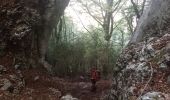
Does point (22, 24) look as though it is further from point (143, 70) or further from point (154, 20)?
point (143, 70)

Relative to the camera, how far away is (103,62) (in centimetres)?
2162

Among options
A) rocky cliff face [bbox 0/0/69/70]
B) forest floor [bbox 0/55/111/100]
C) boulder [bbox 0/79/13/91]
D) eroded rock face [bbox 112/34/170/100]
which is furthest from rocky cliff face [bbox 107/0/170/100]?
rocky cliff face [bbox 0/0/69/70]

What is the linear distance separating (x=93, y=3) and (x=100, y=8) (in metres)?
1.05

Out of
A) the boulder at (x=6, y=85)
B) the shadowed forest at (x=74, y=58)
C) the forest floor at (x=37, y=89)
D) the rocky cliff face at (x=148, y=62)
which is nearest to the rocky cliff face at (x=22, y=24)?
the shadowed forest at (x=74, y=58)

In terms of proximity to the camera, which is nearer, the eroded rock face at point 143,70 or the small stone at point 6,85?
the eroded rock face at point 143,70

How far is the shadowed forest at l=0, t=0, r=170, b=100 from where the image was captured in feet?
27.8

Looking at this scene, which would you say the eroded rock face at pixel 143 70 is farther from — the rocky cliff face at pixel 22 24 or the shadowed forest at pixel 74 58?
the rocky cliff face at pixel 22 24

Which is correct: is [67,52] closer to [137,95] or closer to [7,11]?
[7,11]

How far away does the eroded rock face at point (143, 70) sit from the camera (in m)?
7.76

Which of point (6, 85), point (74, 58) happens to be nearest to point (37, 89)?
point (6, 85)

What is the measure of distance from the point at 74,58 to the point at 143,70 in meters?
13.9

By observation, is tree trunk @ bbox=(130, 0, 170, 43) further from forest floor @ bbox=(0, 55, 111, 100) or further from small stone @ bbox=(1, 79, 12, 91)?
small stone @ bbox=(1, 79, 12, 91)

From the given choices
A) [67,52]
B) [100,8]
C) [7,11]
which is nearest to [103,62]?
[67,52]

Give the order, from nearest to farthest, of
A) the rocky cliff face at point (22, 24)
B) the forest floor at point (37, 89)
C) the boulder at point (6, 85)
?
the boulder at point (6, 85) → the forest floor at point (37, 89) → the rocky cliff face at point (22, 24)
